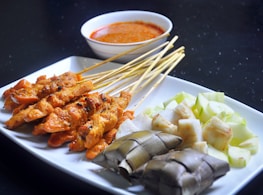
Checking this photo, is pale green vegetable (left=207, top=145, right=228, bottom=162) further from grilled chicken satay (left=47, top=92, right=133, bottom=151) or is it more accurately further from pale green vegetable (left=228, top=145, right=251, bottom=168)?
grilled chicken satay (left=47, top=92, right=133, bottom=151)

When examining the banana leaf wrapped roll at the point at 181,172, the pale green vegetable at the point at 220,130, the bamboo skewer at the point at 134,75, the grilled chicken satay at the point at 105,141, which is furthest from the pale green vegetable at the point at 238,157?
the bamboo skewer at the point at 134,75

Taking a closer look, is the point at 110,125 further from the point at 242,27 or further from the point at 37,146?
the point at 242,27

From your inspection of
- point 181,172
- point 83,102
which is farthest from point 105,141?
point 181,172

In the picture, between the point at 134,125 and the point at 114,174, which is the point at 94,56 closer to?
the point at 134,125

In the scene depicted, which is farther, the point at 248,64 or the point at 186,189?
the point at 248,64

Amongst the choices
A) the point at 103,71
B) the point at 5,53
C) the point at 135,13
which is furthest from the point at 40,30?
the point at 103,71
